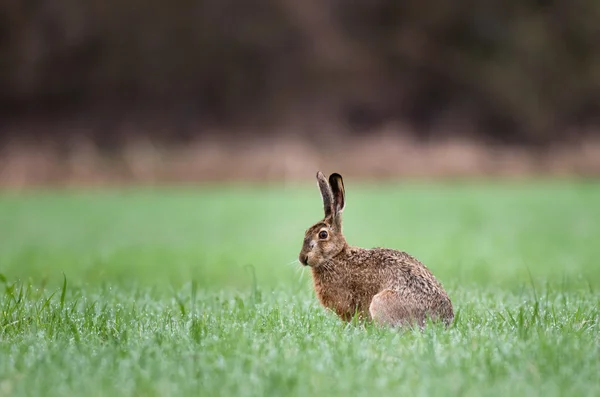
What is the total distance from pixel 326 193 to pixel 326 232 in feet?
0.98

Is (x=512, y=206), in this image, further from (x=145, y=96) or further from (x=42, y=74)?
(x=42, y=74)

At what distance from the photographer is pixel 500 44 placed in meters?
40.8

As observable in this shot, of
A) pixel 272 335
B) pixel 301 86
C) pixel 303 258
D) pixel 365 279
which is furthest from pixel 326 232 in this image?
pixel 301 86

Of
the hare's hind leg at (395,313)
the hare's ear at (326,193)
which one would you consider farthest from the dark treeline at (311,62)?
the hare's hind leg at (395,313)

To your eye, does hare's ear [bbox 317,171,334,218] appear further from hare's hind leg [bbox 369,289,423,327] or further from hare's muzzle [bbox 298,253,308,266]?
hare's hind leg [bbox 369,289,423,327]

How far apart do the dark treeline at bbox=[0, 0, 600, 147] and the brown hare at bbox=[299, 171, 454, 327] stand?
3552 centimetres

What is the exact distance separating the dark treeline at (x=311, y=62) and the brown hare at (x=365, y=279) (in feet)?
117

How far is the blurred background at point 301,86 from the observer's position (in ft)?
128

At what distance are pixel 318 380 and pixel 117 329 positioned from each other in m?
1.92

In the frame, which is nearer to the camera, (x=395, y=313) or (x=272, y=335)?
(x=272, y=335)

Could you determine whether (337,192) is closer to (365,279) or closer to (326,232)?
(326,232)

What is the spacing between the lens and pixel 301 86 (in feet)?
145

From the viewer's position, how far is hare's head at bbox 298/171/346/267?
6504 millimetres

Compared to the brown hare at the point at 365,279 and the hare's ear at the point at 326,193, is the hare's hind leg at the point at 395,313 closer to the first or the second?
the brown hare at the point at 365,279
